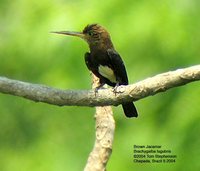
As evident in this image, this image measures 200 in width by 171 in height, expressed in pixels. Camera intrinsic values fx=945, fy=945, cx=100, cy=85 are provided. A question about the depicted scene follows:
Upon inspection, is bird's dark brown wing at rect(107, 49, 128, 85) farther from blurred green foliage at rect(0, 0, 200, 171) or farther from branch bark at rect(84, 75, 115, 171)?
branch bark at rect(84, 75, 115, 171)

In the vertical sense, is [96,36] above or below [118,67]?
above

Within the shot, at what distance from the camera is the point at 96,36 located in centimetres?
507

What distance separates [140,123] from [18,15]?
3.54 feet

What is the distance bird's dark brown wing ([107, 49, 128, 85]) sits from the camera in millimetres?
4969

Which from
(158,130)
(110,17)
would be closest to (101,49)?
(110,17)

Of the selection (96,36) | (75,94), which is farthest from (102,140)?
(96,36)

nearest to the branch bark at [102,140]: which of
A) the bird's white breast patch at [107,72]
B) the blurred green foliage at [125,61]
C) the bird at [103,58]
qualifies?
the blurred green foliage at [125,61]

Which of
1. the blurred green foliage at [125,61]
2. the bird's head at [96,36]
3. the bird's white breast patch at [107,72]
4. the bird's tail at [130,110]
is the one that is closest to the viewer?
the blurred green foliage at [125,61]

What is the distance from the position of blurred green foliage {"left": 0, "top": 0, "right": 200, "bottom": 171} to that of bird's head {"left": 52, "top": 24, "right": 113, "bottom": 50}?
0.17 feet

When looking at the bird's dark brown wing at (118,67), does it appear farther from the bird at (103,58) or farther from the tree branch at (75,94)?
the tree branch at (75,94)

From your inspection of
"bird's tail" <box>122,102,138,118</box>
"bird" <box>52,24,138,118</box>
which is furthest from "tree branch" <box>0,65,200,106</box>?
"bird" <box>52,24,138,118</box>

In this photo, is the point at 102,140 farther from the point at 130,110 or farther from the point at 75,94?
the point at 130,110

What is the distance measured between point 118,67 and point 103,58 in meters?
0.13

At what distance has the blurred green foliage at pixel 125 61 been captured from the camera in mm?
4473
